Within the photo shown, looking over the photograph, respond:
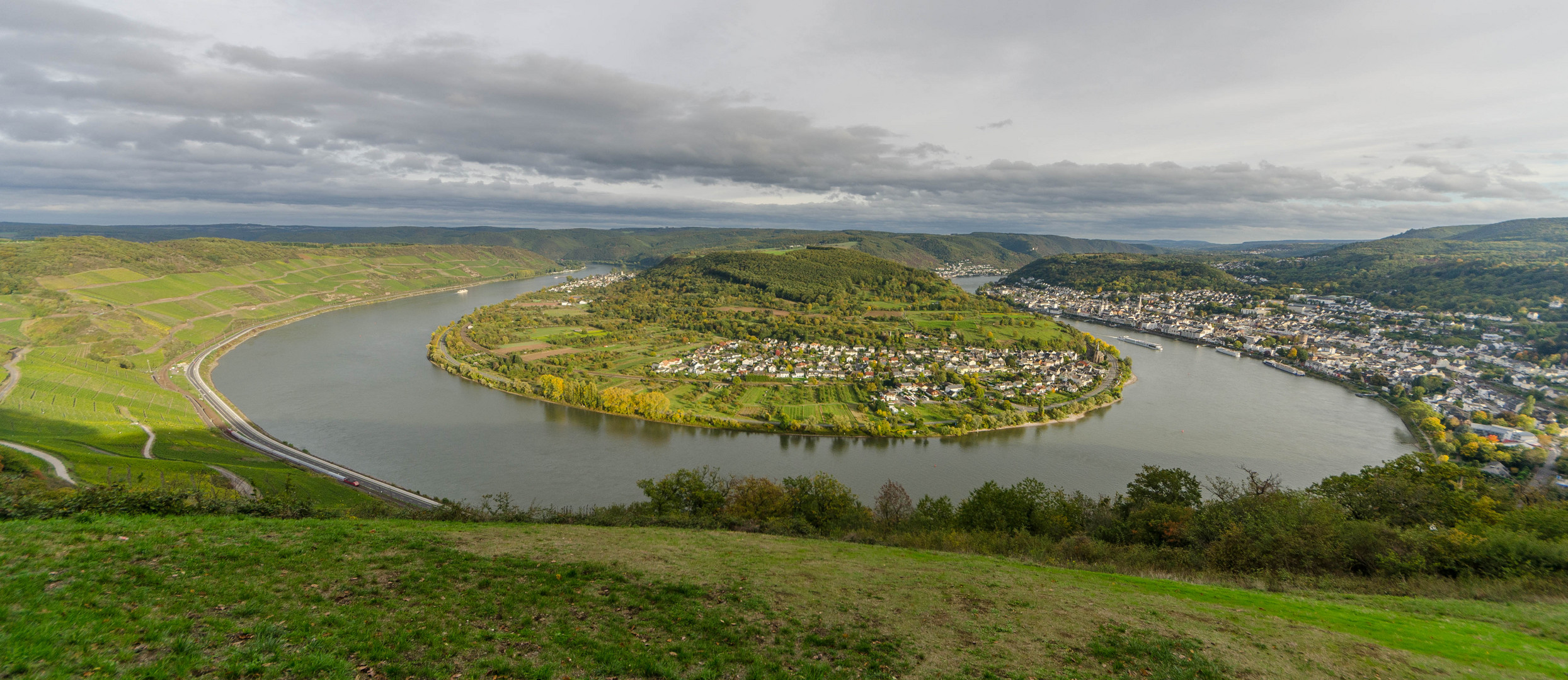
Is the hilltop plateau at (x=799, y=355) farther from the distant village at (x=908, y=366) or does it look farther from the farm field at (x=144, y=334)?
the farm field at (x=144, y=334)

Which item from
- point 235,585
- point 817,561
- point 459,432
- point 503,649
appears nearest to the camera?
point 503,649

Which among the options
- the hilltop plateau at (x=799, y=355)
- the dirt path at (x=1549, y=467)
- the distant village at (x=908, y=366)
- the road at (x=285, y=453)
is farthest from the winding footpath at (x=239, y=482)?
the dirt path at (x=1549, y=467)

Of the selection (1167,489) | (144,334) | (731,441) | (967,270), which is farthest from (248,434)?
(967,270)

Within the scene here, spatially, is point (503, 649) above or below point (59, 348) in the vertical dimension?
above

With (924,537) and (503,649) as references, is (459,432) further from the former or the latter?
(503,649)

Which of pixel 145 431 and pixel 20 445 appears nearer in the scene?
pixel 20 445

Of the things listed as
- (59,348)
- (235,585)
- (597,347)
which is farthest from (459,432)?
(59,348)

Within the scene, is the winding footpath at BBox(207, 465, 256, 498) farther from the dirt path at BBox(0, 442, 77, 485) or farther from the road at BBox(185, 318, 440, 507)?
the road at BBox(185, 318, 440, 507)

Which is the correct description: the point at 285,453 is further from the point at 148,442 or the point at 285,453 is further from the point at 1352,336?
the point at 1352,336
